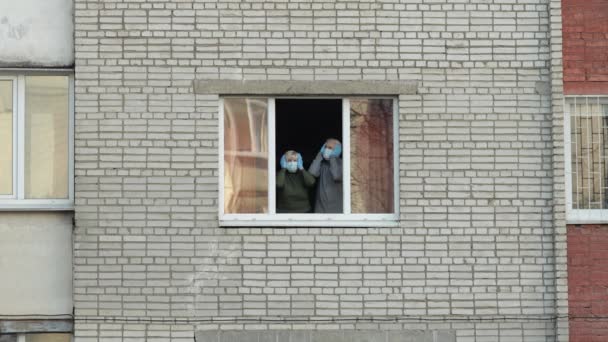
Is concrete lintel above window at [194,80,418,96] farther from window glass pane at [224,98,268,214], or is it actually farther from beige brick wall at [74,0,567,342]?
window glass pane at [224,98,268,214]

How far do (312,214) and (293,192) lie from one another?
27 cm

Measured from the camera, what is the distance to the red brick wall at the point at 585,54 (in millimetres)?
10062

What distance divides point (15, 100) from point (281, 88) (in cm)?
239

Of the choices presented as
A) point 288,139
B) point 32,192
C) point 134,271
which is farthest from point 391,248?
point 32,192

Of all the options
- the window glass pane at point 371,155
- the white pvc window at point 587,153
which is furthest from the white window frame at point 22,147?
the white pvc window at point 587,153

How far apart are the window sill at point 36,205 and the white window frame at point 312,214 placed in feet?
4.52

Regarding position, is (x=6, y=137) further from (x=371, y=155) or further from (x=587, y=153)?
(x=587, y=153)

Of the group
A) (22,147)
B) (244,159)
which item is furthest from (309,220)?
(22,147)

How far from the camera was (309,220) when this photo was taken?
32.8 ft

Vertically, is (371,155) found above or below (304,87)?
below

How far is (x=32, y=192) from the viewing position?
402 inches

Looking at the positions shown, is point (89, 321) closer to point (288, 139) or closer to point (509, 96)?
point (288, 139)

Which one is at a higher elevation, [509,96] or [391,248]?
[509,96]

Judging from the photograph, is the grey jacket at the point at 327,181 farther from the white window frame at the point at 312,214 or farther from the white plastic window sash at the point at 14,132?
the white plastic window sash at the point at 14,132
